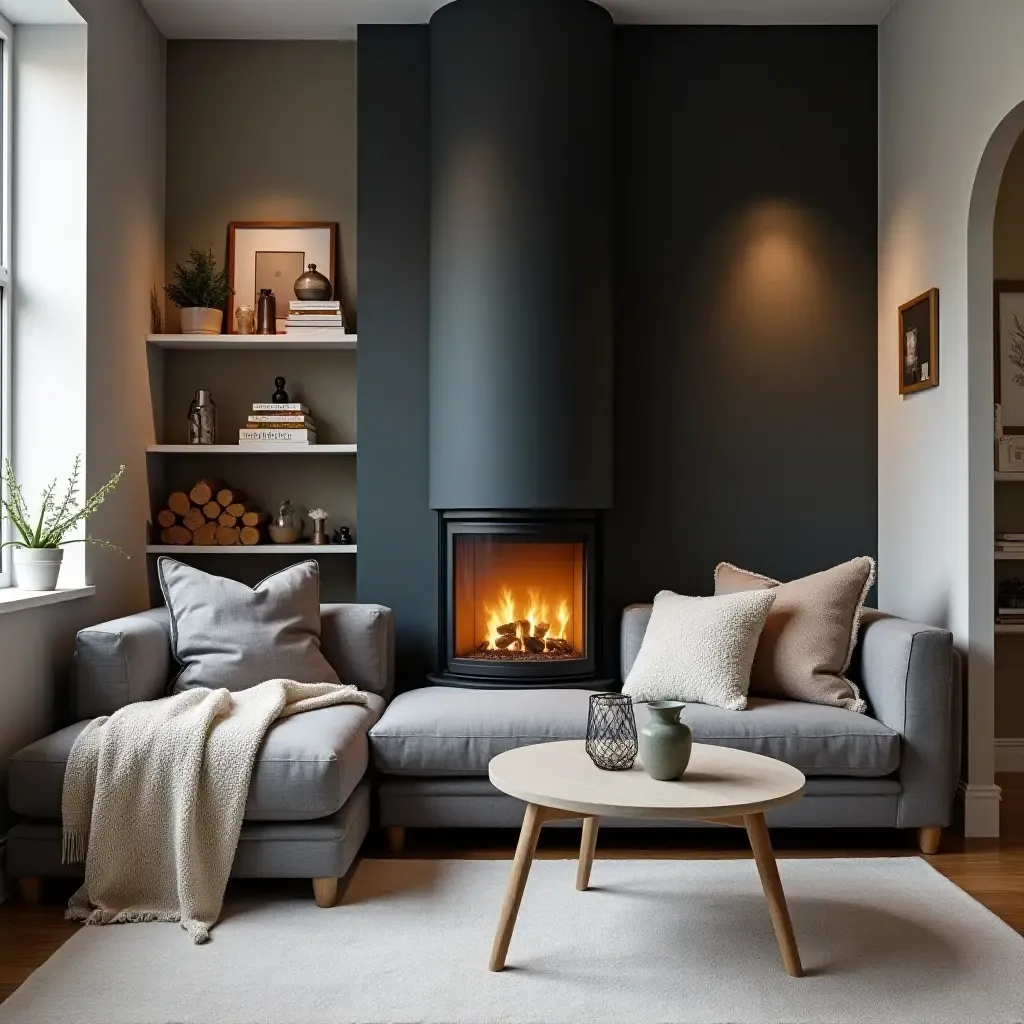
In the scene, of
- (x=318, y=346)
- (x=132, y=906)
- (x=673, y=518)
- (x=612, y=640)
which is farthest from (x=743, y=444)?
(x=132, y=906)

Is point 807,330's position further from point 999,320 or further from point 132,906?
point 132,906

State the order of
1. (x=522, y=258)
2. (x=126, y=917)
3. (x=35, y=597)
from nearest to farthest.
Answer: (x=126, y=917), (x=35, y=597), (x=522, y=258)

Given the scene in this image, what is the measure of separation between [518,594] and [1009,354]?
229 centimetres

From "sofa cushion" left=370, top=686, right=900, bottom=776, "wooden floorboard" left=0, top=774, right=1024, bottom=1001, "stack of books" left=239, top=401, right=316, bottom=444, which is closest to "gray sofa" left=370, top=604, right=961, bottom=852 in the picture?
"sofa cushion" left=370, top=686, right=900, bottom=776

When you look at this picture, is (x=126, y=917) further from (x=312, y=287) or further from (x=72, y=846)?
(x=312, y=287)

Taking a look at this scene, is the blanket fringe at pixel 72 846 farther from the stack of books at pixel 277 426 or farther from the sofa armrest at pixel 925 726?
the sofa armrest at pixel 925 726

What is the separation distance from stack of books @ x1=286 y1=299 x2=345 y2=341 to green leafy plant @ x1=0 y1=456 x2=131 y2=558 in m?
0.99

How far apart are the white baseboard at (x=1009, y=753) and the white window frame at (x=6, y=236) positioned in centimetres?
400

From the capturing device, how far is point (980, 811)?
3711mm

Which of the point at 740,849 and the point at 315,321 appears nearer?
the point at 740,849

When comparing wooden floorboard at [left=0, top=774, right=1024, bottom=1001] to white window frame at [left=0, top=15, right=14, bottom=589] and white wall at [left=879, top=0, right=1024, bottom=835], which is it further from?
white window frame at [left=0, top=15, right=14, bottom=589]

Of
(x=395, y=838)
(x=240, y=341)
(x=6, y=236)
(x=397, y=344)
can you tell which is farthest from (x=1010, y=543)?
(x=6, y=236)

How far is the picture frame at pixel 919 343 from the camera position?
3.91 metres

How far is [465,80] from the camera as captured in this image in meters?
4.24
